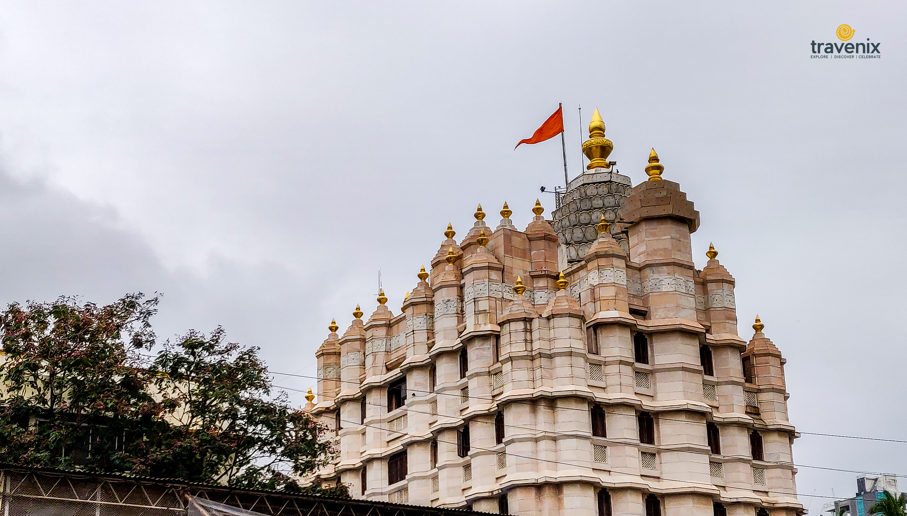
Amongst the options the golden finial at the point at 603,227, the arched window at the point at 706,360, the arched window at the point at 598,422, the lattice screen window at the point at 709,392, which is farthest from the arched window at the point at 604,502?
the golden finial at the point at 603,227

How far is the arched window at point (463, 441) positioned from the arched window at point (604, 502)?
5.60 m

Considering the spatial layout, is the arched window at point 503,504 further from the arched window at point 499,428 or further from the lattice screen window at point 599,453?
the lattice screen window at point 599,453

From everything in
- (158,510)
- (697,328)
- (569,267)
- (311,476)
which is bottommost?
(158,510)

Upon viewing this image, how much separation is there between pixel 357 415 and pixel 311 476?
10.2ft

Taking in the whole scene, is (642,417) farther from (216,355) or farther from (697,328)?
(216,355)

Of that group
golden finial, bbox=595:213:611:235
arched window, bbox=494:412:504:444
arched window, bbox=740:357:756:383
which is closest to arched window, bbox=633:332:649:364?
golden finial, bbox=595:213:611:235

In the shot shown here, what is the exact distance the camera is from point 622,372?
4834 cm

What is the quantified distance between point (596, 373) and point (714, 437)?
205 inches

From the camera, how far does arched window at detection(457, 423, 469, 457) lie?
50.1 m

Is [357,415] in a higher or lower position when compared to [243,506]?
higher

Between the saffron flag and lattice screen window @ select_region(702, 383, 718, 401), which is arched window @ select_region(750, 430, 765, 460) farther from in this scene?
the saffron flag

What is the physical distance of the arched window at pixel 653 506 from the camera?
47.6m

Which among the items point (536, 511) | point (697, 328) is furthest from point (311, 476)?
point (697, 328)

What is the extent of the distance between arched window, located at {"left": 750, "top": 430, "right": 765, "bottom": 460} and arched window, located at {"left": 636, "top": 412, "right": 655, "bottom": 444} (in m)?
5.04
